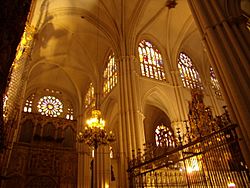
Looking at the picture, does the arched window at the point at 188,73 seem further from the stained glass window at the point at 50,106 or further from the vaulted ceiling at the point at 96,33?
the stained glass window at the point at 50,106

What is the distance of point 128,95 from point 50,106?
12.2 meters

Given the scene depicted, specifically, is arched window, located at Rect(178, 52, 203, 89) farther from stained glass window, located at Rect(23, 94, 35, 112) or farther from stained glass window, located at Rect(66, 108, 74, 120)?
stained glass window, located at Rect(23, 94, 35, 112)

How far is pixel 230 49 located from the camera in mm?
7238

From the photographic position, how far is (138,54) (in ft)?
56.1

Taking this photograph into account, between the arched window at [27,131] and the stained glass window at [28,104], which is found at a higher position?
the stained glass window at [28,104]

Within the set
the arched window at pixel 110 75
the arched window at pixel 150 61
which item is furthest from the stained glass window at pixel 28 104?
the arched window at pixel 150 61

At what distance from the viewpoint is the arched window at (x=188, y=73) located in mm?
18781

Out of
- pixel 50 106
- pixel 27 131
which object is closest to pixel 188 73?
pixel 50 106

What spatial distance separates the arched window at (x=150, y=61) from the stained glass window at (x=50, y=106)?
11.0 m

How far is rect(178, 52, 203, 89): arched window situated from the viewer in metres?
18.8

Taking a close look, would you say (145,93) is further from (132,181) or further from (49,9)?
(49,9)

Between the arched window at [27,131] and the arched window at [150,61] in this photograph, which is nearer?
the arched window at [150,61]

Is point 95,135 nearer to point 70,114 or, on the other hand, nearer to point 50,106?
point 50,106

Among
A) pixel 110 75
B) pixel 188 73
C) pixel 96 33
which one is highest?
pixel 96 33
